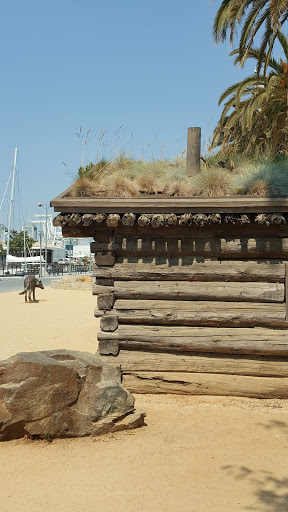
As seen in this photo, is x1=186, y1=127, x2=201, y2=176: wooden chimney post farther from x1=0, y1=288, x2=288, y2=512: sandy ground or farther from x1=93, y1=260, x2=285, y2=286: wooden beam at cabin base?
x1=0, y1=288, x2=288, y2=512: sandy ground

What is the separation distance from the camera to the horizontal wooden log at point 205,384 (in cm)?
710

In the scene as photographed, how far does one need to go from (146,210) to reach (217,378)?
2.75 m

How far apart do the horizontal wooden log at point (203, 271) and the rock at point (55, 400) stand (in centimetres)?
183

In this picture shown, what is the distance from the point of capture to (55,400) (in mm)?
5617

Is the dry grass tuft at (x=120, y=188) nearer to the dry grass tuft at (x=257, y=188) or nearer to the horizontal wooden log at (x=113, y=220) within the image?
the horizontal wooden log at (x=113, y=220)

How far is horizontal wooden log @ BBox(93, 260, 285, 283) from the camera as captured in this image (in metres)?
7.19

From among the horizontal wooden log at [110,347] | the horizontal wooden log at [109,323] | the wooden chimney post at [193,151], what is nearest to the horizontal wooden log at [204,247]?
the horizontal wooden log at [109,323]

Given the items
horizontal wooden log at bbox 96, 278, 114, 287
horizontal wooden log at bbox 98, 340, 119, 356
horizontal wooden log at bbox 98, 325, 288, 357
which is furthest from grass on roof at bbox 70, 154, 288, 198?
horizontal wooden log at bbox 98, 340, 119, 356

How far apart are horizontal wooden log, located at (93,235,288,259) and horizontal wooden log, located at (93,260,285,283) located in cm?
13

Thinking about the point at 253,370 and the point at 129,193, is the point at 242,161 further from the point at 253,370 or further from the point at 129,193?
the point at 253,370

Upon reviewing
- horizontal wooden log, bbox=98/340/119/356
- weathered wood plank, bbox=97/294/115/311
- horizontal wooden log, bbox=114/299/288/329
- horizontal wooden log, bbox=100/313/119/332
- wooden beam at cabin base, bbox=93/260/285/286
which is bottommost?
horizontal wooden log, bbox=98/340/119/356

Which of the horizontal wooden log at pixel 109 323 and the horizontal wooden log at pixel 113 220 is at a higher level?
the horizontal wooden log at pixel 113 220

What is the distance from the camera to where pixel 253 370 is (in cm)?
715

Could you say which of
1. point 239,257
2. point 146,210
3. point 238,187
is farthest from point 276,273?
point 146,210
